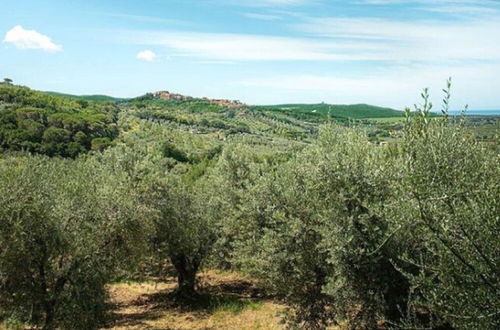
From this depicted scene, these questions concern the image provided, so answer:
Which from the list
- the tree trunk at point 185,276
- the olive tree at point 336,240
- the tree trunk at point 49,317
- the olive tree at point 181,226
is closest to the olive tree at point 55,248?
the tree trunk at point 49,317

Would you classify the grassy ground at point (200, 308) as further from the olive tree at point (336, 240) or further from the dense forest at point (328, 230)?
the olive tree at point (336, 240)

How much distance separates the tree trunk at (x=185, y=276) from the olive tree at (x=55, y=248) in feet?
27.4

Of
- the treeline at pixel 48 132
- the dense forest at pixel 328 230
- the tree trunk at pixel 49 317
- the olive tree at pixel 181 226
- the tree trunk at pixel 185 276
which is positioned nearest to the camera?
the dense forest at pixel 328 230

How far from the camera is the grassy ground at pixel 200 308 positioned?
73.3 feet

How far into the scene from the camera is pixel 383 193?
1370 cm

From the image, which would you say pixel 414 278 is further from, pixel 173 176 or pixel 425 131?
pixel 173 176

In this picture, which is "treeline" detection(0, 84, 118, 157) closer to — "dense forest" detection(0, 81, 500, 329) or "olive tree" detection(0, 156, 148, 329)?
"dense forest" detection(0, 81, 500, 329)

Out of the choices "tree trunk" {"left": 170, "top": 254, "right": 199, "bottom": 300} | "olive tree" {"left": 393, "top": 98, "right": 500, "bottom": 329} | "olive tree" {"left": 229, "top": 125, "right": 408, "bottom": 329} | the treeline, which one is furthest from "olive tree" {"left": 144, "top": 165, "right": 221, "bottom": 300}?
the treeline

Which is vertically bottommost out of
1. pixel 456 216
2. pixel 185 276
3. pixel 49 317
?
pixel 185 276

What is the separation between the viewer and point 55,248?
50.2ft

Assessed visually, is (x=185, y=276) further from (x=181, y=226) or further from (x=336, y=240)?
(x=336, y=240)

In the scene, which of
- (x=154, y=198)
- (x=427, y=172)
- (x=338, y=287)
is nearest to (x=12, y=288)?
(x=154, y=198)

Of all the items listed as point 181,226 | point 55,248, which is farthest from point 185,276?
point 55,248

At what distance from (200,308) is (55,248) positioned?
40.7 ft
